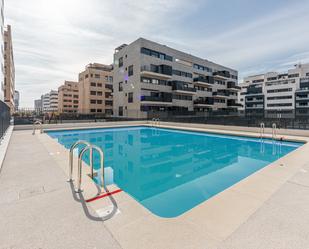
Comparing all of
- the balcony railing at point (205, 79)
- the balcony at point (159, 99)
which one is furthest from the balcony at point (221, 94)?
the balcony at point (159, 99)

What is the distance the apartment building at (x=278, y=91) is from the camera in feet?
174

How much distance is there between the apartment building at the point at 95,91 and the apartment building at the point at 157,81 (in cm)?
1098

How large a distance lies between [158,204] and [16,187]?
367 cm

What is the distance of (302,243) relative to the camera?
2258 mm

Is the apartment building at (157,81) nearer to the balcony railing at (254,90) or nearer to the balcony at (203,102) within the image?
the balcony at (203,102)

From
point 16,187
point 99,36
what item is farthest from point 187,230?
point 99,36

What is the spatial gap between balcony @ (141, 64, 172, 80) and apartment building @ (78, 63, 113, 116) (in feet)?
64.4

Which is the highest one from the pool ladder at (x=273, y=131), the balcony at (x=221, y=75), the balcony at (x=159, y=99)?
the balcony at (x=221, y=75)

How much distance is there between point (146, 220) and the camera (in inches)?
110

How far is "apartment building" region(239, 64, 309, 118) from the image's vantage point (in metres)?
53.0

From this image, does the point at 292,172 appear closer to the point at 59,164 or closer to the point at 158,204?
the point at 158,204

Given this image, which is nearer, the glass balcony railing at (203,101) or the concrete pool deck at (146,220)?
the concrete pool deck at (146,220)

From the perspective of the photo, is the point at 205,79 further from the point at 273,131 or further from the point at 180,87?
the point at 273,131

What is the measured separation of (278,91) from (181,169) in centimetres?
6660
